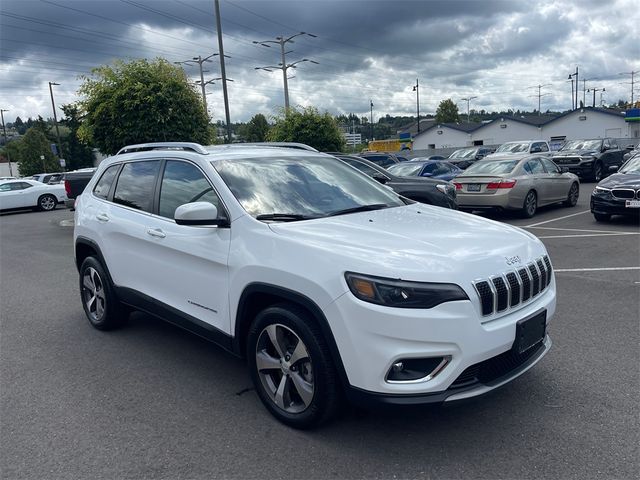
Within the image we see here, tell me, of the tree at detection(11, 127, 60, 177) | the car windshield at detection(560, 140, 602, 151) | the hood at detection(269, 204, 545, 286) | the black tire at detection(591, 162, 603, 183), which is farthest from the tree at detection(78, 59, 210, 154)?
the tree at detection(11, 127, 60, 177)

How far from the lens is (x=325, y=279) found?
118 inches

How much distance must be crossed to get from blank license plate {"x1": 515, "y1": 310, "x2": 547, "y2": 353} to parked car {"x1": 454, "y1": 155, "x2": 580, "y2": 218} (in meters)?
9.48

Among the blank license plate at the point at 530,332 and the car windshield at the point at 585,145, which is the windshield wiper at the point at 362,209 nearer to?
the blank license plate at the point at 530,332

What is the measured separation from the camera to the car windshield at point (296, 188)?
381 centimetres

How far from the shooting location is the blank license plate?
3139 millimetres

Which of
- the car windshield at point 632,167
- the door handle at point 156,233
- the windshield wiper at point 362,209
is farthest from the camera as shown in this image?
the car windshield at point 632,167

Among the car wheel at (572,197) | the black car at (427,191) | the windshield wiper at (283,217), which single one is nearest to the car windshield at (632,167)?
the car wheel at (572,197)

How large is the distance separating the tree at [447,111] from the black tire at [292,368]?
9877cm

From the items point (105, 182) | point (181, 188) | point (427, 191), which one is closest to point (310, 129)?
point (427, 191)

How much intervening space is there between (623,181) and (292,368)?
1015 centimetres

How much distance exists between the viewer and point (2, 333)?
223 inches

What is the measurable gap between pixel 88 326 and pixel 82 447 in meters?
2.67

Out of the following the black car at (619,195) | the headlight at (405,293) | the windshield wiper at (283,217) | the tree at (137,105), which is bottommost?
the black car at (619,195)

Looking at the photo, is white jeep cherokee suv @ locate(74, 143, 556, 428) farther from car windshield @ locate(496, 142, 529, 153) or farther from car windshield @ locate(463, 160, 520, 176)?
car windshield @ locate(496, 142, 529, 153)
